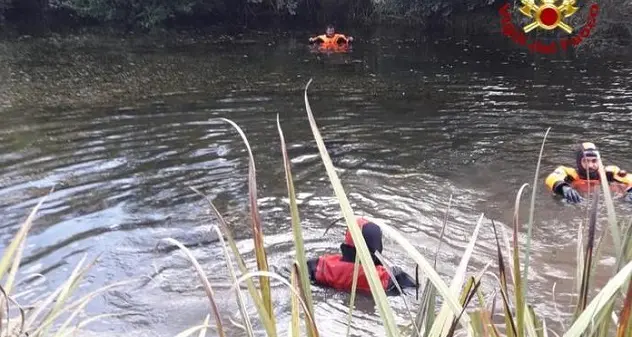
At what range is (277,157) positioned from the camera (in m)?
8.10

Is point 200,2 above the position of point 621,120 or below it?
above

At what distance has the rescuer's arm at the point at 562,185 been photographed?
6.44 m

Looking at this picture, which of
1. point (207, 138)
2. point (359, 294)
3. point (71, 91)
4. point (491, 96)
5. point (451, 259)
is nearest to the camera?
point (359, 294)

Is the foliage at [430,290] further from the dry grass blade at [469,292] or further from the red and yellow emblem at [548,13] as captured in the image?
the red and yellow emblem at [548,13]

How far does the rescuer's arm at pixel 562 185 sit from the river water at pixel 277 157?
0.41 feet

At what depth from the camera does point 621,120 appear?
9.38 meters

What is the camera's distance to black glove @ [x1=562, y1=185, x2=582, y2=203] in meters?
6.42

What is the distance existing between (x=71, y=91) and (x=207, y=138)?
4477 millimetres

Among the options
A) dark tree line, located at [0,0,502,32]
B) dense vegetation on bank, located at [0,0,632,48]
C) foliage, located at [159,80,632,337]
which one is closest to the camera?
foliage, located at [159,80,632,337]

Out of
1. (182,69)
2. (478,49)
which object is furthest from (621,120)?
(182,69)

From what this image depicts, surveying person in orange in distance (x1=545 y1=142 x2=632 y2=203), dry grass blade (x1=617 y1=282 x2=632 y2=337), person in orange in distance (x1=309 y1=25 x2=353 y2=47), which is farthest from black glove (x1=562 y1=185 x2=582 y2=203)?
person in orange in distance (x1=309 y1=25 x2=353 y2=47)

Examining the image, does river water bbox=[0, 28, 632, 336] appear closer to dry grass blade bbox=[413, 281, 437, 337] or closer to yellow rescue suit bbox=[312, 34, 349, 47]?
yellow rescue suit bbox=[312, 34, 349, 47]

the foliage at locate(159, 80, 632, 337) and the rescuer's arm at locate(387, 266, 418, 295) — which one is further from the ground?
the foliage at locate(159, 80, 632, 337)

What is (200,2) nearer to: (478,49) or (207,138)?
(478,49)
